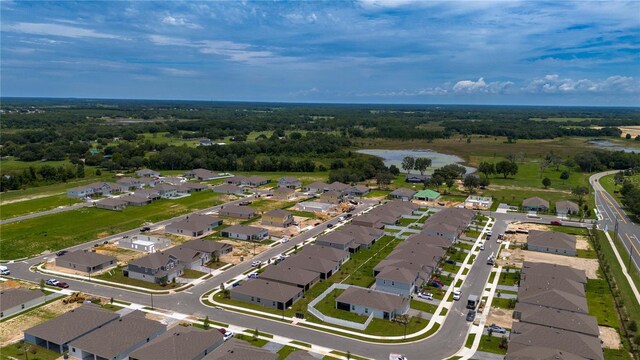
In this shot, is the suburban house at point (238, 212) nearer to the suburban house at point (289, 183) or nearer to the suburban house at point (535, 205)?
the suburban house at point (289, 183)

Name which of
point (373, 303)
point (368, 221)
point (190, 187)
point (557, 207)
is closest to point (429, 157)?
point (557, 207)

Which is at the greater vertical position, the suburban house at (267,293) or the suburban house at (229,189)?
the suburban house at (229,189)

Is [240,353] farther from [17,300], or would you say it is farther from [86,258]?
[86,258]

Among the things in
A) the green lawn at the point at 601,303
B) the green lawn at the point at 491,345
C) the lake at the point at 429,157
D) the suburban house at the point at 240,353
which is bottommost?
the green lawn at the point at 491,345

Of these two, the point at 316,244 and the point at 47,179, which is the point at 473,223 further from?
the point at 47,179

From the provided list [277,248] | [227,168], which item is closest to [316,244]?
[277,248]

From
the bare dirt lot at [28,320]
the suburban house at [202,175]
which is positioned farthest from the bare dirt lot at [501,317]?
the suburban house at [202,175]

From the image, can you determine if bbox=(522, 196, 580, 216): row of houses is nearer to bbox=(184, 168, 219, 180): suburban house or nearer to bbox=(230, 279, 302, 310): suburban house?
bbox=(230, 279, 302, 310): suburban house
